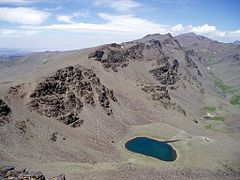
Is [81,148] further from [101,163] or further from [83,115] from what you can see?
[83,115]

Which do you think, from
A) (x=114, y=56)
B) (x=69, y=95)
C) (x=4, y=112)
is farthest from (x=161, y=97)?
(x=4, y=112)

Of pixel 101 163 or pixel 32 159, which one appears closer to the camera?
pixel 32 159

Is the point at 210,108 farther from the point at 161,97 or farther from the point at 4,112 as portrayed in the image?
the point at 4,112

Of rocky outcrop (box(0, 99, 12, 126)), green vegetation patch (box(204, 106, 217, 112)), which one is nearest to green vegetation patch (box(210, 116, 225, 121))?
green vegetation patch (box(204, 106, 217, 112))

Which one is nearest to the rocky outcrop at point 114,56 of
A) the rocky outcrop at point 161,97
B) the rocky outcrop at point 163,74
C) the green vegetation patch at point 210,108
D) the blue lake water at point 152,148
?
the rocky outcrop at point 163,74

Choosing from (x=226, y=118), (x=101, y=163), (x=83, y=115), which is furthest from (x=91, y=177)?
(x=226, y=118)

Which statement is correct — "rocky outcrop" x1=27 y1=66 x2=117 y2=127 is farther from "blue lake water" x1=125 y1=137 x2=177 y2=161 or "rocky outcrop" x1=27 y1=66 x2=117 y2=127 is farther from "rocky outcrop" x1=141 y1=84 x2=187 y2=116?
"rocky outcrop" x1=141 y1=84 x2=187 y2=116
